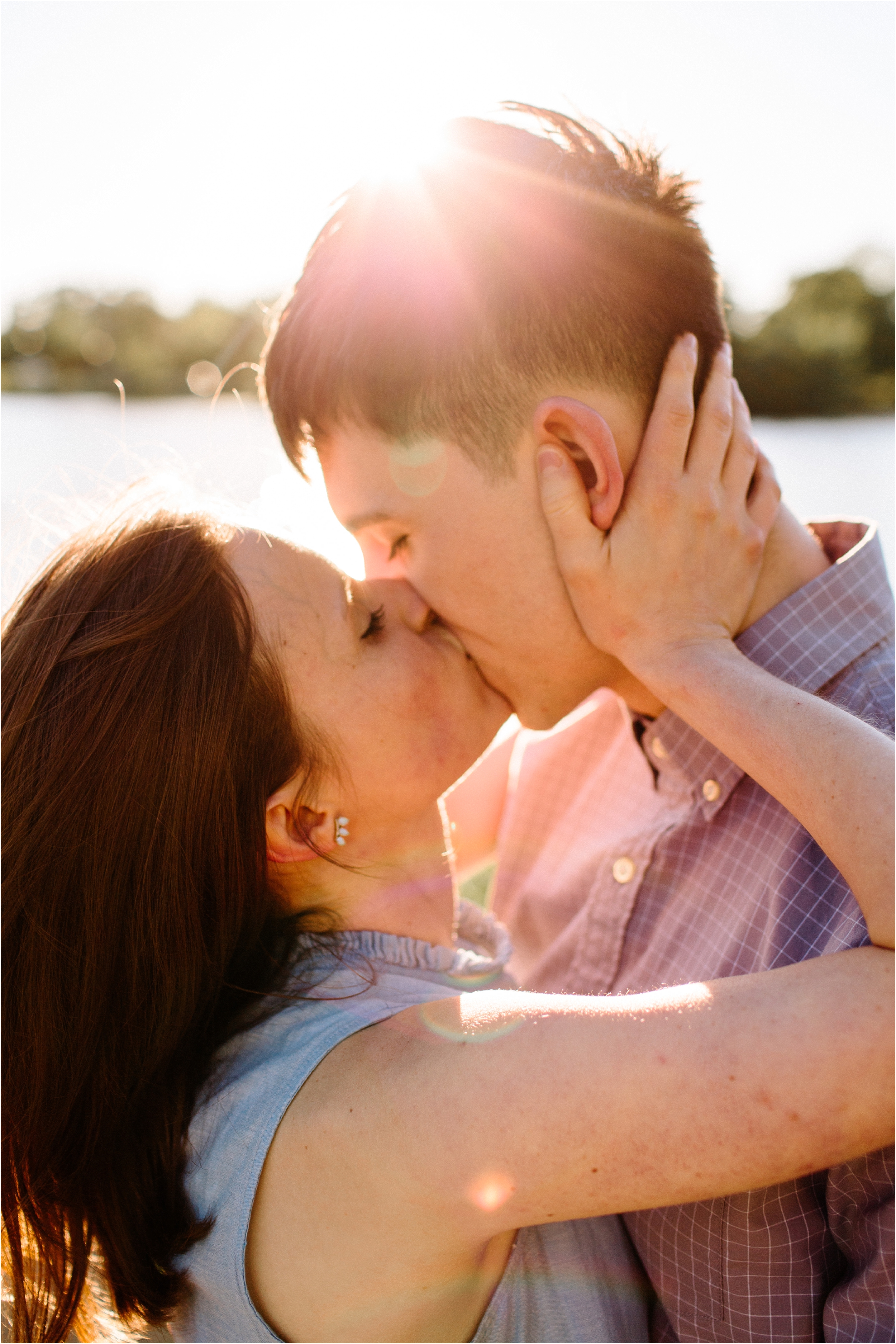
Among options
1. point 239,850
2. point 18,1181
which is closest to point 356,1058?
point 239,850

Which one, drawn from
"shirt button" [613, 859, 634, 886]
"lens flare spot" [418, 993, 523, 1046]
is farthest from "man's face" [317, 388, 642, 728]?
"lens flare spot" [418, 993, 523, 1046]

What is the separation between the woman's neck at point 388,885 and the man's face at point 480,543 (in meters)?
0.52

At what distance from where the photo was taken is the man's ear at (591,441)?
2.20 m

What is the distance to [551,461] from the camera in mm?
2219

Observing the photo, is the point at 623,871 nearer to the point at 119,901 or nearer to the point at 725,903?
the point at 725,903

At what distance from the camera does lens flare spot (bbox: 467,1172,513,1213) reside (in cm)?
145

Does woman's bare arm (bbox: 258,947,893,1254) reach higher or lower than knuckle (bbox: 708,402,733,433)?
lower

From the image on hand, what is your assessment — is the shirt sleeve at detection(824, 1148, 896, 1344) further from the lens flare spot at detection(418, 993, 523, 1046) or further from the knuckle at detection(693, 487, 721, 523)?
the knuckle at detection(693, 487, 721, 523)

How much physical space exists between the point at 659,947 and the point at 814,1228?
0.68 meters

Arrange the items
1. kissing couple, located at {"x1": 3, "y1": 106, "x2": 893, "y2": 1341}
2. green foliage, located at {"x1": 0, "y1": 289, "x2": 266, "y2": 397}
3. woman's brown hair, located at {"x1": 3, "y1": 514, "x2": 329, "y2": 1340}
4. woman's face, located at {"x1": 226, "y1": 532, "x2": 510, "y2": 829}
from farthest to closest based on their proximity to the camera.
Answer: green foliage, located at {"x1": 0, "y1": 289, "x2": 266, "y2": 397}, woman's face, located at {"x1": 226, "y1": 532, "x2": 510, "y2": 829}, woman's brown hair, located at {"x1": 3, "y1": 514, "x2": 329, "y2": 1340}, kissing couple, located at {"x1": 3, "y1": 106, "x2": 893, "y2": 1341}

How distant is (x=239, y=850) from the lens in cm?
195

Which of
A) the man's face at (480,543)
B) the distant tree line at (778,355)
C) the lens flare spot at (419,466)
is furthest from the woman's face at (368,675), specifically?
the distant tree line at (778,355)

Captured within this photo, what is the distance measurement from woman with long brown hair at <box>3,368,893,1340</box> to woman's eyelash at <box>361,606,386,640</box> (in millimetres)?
23

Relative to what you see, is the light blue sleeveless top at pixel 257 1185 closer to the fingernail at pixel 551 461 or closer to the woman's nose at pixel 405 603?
the woman's nose at pixel 405 603
